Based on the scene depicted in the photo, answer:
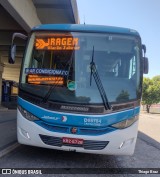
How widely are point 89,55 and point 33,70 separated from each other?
3.96 ft

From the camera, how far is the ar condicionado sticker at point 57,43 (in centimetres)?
720

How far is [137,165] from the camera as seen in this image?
746 cm

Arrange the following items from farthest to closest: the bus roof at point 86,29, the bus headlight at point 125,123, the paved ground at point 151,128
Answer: the paved ground at point 151,128 → the bus roof at point 86,29 → the bus headlight at point 125,123

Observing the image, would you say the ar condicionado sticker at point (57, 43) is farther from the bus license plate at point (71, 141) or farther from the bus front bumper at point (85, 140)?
the bus license plate at point (71, 141)

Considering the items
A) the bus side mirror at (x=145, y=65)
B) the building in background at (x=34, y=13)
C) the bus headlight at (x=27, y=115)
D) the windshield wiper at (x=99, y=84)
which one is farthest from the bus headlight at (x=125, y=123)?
the building in background at (x=34, y=13)

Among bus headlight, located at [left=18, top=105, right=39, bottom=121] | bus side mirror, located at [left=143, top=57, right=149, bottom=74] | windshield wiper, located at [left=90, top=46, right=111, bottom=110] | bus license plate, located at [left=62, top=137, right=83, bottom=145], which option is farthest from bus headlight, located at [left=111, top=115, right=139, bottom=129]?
bus headlight, located at [left=18, top=105, right=39, bottom=121]

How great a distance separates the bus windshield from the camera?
6.81 m

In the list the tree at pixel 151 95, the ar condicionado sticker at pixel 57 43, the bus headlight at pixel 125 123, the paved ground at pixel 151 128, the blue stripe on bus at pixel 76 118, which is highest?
the ar condicionado sticker at pixel 57 43

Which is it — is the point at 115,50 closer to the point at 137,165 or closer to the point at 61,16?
the point at 137,165

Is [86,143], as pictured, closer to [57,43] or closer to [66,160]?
[66,160]

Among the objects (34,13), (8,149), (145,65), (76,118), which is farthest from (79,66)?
(34,13)

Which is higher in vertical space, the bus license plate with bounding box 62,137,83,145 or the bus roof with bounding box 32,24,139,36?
the bus roof with bounding box 32,24,139,36

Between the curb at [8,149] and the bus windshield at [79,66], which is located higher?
the bus windshield at [79,66]

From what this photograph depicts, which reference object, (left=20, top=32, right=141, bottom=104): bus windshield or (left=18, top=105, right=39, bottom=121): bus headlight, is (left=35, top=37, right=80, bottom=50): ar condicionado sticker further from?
(left=18, top=105, right=39, bottom=121): bus headlight
